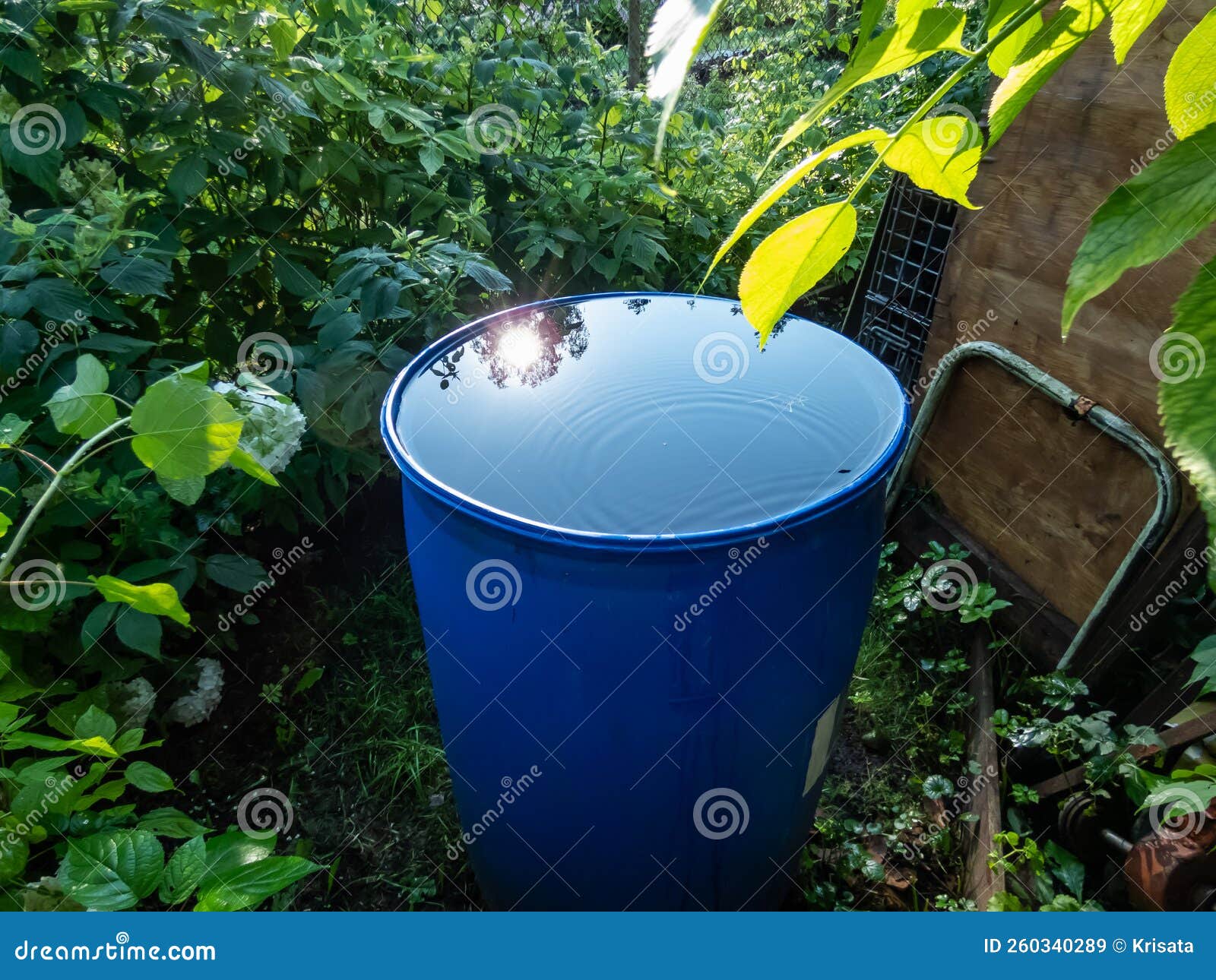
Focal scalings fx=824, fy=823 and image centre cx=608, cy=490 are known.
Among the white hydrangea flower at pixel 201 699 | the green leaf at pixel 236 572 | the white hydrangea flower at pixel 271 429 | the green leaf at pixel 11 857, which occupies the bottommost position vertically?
the white hydrangea flower at pixel 201 699

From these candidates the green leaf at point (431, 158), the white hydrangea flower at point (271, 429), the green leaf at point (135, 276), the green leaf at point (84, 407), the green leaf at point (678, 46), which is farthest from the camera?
the green leaf at point (431, 158)

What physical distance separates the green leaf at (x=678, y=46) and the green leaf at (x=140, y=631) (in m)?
1.69

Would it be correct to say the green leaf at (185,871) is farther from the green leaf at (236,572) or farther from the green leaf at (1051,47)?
the green leaf at (1051,47)

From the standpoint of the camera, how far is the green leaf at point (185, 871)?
96cm

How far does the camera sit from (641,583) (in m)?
1.08

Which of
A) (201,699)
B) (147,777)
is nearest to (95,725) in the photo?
(147,777)

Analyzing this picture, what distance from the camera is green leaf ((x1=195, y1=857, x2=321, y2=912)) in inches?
35.8

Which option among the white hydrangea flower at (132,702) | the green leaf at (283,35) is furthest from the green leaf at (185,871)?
the green leaf at (283,35)

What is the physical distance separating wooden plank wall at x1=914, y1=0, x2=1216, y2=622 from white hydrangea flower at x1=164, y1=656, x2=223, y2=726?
2.06 m

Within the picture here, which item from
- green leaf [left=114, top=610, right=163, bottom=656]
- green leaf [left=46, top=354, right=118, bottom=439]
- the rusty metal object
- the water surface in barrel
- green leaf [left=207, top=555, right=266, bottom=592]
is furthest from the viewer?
green leaf [left=207, top=555, right=266, bottom=592]

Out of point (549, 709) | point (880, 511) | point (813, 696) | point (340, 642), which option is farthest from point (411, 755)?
point (880, 511)

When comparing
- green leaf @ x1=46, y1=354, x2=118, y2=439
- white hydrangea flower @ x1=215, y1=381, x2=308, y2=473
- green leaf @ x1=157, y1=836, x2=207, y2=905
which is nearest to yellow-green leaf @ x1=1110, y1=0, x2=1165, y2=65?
green leaf @ x1=46, y1=354, x2=118, y2=439

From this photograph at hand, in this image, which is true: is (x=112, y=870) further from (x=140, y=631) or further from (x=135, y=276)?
(x=135, y=276)

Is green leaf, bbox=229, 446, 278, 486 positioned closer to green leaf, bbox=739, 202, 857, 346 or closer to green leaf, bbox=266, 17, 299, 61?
green leaf, bbox=739, 202, 857, 346
